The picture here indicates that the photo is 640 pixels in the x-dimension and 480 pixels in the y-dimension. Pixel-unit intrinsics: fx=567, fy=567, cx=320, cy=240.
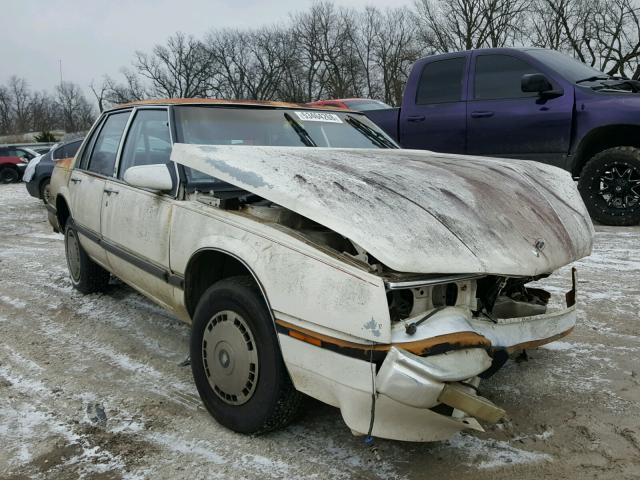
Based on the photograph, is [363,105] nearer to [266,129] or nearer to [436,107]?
[436,107]

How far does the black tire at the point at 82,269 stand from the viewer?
474 centimetres

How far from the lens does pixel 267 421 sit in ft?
8.01

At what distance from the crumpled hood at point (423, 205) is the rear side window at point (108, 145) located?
5.35ft

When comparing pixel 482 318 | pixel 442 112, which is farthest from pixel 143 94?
pixel 482 318

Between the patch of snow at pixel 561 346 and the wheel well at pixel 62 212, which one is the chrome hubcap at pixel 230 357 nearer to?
the patch of snow at pixel 561 346

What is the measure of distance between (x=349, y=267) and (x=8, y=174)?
22544mm

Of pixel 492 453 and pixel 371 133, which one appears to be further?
pixel 371 133

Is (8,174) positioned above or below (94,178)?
below

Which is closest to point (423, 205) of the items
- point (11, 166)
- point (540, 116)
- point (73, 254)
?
point (73, 254)

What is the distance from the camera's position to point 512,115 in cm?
648

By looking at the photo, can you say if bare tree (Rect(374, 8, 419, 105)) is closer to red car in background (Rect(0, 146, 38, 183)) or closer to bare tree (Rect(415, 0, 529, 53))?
bare tree (Rect(415, 0, 529, 53))

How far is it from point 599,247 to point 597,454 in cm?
380

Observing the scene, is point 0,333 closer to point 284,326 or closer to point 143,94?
point 284,326

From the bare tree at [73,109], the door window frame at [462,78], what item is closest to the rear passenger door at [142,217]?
the door window frame at [462,78]
